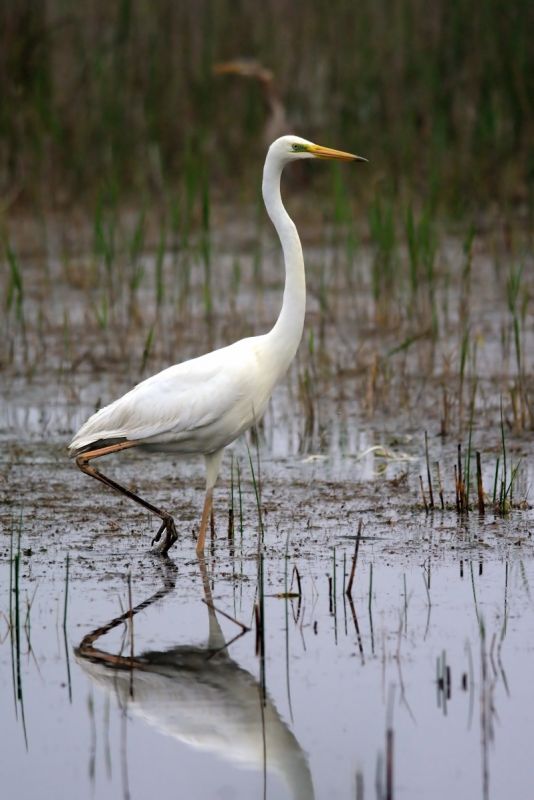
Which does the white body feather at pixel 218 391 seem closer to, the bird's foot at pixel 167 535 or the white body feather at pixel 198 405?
the white body feather at pixel 198 405

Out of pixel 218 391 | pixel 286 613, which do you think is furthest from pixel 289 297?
pixel 286 613

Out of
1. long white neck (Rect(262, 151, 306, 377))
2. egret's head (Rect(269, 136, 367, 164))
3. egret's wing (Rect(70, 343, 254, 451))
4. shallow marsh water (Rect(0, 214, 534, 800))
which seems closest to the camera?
shallow marsh water (Rect(0, 214, 534, 800))

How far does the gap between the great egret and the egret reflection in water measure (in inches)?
39.6

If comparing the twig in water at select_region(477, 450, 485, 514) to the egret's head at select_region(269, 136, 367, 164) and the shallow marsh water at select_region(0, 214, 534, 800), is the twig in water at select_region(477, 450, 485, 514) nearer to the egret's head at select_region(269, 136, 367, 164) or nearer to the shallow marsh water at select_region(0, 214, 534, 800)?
the shallow marsh water at select_region(0, 214, 534, 800)

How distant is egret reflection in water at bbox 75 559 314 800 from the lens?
3805mm

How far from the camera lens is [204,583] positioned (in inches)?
205

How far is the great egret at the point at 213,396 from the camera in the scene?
5.52 m

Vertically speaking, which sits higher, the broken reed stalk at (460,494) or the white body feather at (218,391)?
the white body feather at (218,391)

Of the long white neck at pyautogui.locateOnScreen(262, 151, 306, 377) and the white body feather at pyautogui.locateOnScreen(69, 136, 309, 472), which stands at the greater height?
the long white neck at pyautogui.locateOnScreen(262, 151, 306, 377)

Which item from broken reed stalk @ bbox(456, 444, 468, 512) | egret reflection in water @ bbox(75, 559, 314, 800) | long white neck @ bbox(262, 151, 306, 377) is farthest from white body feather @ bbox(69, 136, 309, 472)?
egret reflection in water @ bbox(75, 559, 314, 800)

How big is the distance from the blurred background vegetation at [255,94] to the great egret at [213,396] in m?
5.26

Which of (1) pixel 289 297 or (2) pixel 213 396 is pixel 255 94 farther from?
(2) pixel 213 396

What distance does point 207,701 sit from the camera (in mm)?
4152

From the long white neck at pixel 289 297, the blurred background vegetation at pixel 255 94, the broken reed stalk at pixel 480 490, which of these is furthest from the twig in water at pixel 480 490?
the blurred background vegetation at pixel 255 94
